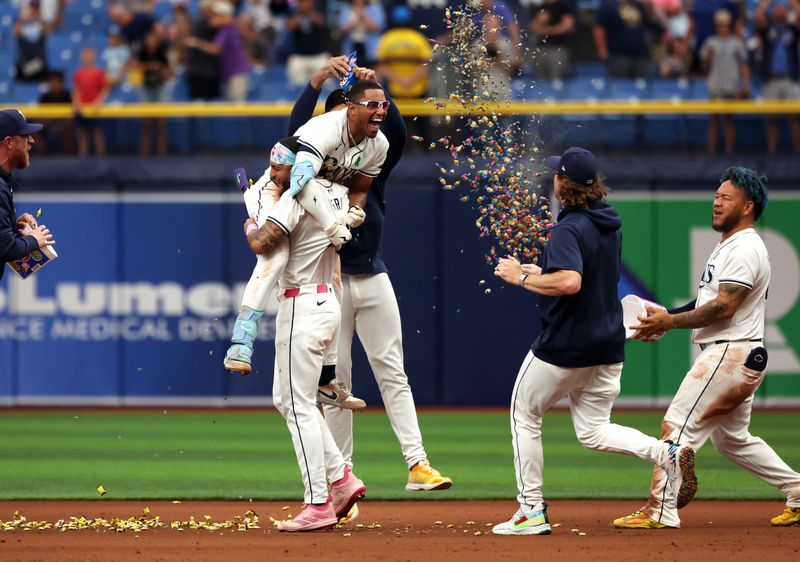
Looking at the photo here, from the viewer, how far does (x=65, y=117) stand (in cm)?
1444

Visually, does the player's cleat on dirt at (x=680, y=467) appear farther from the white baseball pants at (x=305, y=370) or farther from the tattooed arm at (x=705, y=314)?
the white baseball pants at (x=305, y=370)

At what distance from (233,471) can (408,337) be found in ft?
13.5

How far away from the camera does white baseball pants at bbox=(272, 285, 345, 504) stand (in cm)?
702

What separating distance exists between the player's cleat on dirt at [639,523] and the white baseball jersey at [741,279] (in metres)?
1.03

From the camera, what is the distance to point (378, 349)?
780 cm

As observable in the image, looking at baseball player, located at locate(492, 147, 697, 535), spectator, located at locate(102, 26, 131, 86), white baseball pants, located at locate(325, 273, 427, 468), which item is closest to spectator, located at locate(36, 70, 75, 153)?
spectator, located at locate(102, 26, 131, 86)

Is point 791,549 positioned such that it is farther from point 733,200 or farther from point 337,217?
point 337,217

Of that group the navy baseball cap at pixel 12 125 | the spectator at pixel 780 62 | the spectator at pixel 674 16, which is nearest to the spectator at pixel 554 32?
the spectator at pixel 674 16

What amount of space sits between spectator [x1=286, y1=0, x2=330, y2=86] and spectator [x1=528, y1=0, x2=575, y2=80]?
2.57 metres

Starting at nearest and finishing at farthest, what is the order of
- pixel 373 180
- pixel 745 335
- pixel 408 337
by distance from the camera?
1. pixel 745 335
2. pixel 373 180
3. pixel 408 337

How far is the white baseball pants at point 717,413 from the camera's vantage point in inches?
284

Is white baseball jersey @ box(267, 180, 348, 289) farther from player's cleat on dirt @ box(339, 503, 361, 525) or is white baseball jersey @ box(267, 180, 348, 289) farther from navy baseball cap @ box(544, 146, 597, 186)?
player's cleat on dirt @ box(339, 503, 361, 525)

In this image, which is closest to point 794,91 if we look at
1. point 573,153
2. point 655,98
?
point 655,98

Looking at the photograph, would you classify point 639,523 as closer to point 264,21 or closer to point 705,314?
point 705,314
